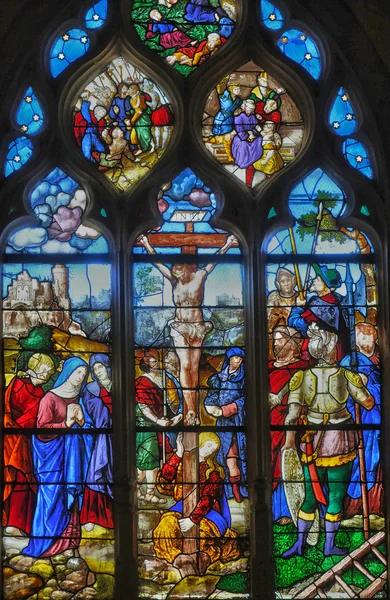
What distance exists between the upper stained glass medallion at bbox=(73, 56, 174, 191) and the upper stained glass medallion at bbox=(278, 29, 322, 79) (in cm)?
102

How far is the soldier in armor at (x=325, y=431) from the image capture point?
1258 centimetres

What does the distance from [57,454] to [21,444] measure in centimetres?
27

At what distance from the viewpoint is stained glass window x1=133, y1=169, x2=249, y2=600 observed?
12.5 metres

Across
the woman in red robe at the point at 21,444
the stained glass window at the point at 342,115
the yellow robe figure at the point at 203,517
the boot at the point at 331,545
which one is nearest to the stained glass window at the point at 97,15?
the stained glass window at the point at 342,115

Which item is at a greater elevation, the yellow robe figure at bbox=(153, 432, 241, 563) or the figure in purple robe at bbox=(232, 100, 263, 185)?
the figure in purple robe at bbox=(232, 100, 263, 185)

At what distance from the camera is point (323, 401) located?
503 inches

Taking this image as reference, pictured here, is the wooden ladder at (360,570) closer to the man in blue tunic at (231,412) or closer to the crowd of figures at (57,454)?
the man in blue tunic at (231,412)

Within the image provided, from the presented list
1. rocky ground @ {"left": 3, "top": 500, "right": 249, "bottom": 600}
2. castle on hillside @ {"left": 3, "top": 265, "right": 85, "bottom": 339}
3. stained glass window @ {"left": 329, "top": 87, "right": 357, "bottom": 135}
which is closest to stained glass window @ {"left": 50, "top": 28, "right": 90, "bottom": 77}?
castle on hillside @ {"left": 3, "top": 265, "right": 85, "bottom": 339}

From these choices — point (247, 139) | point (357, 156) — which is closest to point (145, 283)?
point (247, 139)

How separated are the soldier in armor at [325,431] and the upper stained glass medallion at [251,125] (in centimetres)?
134

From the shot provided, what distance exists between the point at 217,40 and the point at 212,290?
6.51 feet

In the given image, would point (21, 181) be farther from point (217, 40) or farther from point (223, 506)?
point (223, 506)

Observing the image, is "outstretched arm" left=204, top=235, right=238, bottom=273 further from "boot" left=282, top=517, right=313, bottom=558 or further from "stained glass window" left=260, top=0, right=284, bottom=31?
"boot" left=282, top=517, right=313, bottom=558

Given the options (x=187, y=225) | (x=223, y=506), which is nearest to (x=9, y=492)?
(x=223, y=506)
